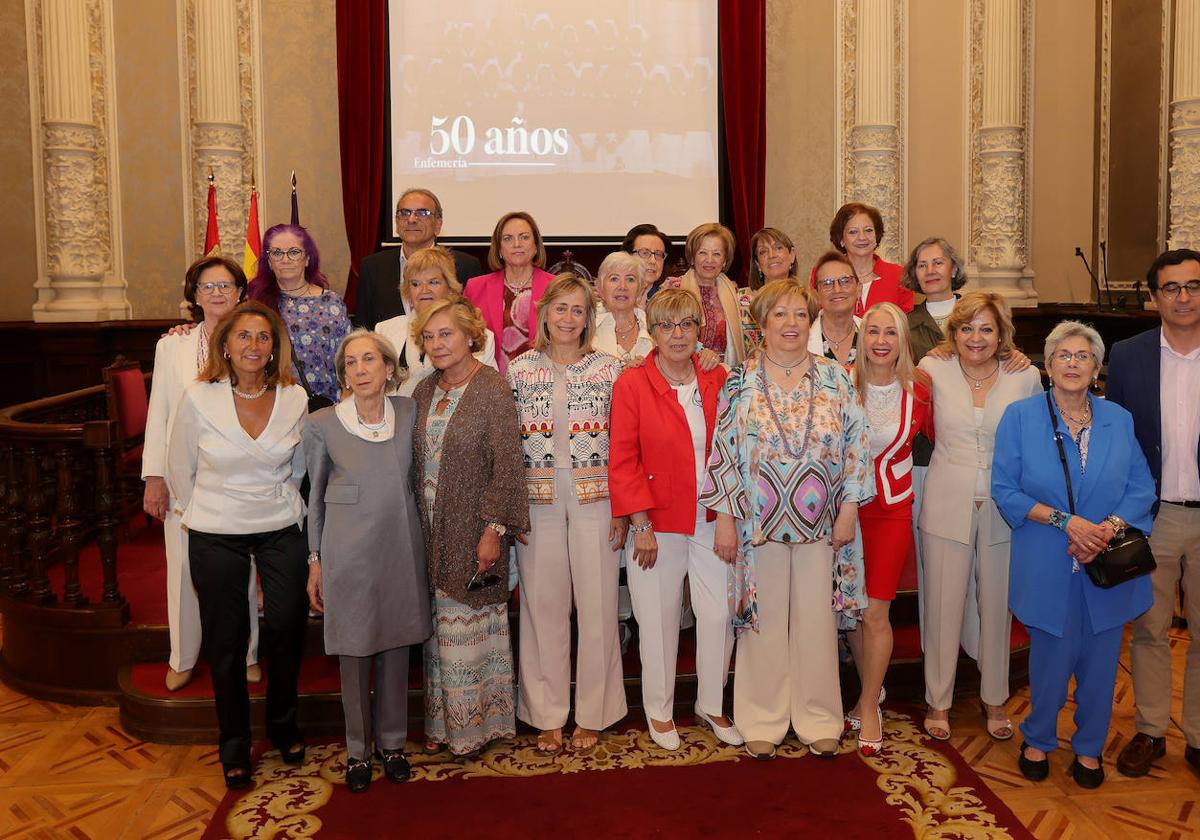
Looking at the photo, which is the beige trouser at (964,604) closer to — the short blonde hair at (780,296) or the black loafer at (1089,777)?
the black loafer at (1089,777)

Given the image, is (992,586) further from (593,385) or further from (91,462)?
(91,462)

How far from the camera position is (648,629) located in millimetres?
3750

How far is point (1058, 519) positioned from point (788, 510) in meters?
0.90

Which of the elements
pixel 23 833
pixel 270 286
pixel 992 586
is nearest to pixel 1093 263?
pixel 992 586

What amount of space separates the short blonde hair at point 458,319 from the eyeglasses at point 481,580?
798 mm

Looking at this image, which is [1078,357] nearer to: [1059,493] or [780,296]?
[1059,493]

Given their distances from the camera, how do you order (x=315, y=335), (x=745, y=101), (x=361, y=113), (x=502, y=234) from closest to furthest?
(x=315, y=335), (x=502, y=234), (x=361, y=113), (x=745, y=101)

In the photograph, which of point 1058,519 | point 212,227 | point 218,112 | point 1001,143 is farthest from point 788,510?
point 218,112

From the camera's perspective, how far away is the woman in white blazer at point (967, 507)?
3717mm

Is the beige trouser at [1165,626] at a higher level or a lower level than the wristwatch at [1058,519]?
lower

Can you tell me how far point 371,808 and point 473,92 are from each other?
6.26m

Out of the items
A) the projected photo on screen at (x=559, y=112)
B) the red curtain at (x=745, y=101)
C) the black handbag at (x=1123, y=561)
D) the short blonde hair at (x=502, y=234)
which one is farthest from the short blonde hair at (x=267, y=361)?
the red curtain at (x=745, y=101)

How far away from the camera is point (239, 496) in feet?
11.2

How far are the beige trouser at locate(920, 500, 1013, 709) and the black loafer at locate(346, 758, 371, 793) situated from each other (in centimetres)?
212
